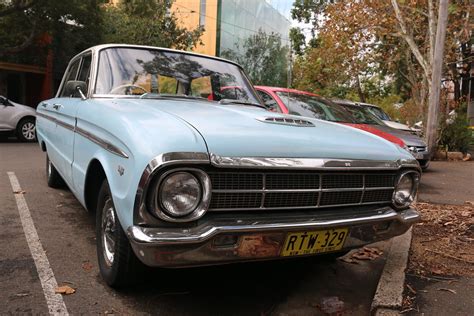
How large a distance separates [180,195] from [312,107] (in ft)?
15.8

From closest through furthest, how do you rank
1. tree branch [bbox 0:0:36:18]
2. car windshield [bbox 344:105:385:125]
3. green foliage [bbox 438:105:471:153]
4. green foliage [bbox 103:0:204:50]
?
car windshield [bbox 344:105:385:125]
green foliage [bbox 438:105:471:153]
tree branch [bbox 0:0:36:18]
green foliage [bbox 103:0:204:50]

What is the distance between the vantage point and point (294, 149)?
8.45 feet

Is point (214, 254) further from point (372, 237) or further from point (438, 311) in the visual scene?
point (438, 311)

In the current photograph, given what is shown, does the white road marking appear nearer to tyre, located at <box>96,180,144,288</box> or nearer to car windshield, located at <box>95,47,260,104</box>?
tyre, located at <box>96,180,144,288</box>

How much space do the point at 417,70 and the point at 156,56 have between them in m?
16.7

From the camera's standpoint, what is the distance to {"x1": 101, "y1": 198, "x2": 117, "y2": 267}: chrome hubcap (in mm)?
2960

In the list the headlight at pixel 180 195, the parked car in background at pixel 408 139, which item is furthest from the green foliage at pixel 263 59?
the headlight at pixel 180 195

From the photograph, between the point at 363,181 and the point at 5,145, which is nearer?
the point at 363,181

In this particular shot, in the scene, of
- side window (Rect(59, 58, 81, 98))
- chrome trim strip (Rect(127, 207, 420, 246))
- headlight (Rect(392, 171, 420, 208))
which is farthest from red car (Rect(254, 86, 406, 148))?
chrome trim strip (Rect(127, 207, 420, 246))

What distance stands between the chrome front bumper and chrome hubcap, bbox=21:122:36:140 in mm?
11657

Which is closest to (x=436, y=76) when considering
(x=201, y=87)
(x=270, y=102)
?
(x=270, y=102)

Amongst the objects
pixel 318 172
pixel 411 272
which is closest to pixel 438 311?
pixel 411 272

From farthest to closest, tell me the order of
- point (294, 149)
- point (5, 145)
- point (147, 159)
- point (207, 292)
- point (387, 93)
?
point (387, 93) → point (5, 145) → point (207, 292) → point (294, 149) → point (147, 159)

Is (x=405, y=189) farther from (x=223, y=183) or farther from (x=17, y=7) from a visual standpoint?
(x=17, y=7)
